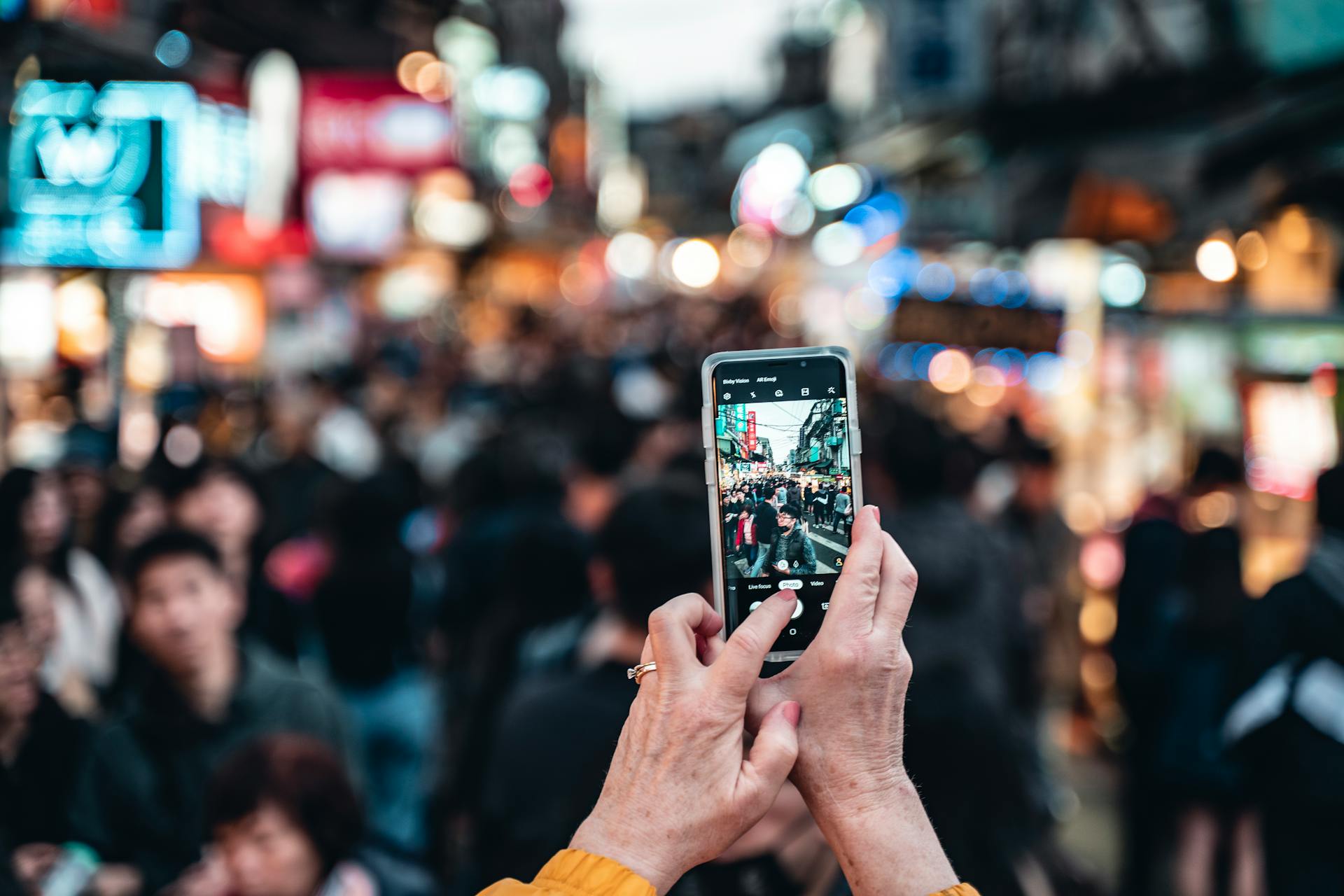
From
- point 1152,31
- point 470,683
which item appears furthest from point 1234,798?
point 1152,31

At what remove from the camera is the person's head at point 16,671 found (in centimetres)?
350

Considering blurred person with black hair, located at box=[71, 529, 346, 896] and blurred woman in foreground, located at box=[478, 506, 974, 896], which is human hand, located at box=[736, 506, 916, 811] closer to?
blurred woman in foreground, located at box=[478, 506, 974, 896]

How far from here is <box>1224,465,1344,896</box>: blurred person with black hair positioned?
11.5 ft

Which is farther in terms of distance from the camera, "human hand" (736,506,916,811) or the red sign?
the red sign

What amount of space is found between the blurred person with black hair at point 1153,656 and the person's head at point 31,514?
16.1 feet

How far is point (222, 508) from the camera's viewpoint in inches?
220

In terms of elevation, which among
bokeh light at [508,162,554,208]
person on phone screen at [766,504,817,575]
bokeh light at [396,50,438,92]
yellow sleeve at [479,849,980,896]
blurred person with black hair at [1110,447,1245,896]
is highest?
bokeh light at [396,50,438,92]

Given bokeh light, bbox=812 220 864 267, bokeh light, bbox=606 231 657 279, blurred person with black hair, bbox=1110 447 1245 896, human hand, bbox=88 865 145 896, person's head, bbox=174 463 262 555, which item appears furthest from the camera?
bokeh light, bbox=606 231 657 279

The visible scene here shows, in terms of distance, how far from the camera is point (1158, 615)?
620cm

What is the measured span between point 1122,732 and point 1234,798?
3.15 meters

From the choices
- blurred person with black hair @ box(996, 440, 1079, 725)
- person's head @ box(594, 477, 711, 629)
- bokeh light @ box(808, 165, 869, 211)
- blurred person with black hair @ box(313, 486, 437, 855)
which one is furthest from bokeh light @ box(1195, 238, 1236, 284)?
bokeh light @ box(808, 165, 869, 211)

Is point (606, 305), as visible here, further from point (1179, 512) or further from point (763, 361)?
point (763, 361)

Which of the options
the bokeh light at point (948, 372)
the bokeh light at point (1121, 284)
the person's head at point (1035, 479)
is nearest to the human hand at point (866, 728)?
the person's head at point (1035, 479)

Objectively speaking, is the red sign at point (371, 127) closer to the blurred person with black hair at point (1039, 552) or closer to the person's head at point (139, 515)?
the blurred person with black hair at point (1039, 552)
